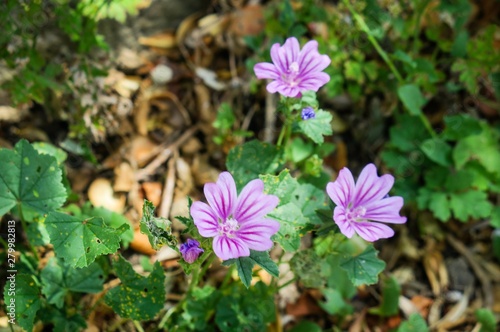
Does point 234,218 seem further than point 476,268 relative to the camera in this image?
No

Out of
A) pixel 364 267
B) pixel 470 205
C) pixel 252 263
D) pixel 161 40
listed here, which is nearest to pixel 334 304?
pixel 364 267

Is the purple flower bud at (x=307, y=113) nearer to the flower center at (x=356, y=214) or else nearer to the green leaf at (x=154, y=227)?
the flower center at (x=356, y=214)

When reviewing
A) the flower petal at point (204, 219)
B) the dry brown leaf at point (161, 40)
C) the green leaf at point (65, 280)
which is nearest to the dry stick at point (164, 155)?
the dry brown leaf at point (161, 40)

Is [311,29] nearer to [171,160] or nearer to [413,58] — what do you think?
[413,58]

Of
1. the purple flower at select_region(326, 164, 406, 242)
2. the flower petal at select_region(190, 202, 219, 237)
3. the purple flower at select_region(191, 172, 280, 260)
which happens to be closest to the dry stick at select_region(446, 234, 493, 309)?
the purple flower at select_region(326, 164, 406, 242)

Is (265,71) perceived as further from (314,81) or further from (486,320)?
(486,320)

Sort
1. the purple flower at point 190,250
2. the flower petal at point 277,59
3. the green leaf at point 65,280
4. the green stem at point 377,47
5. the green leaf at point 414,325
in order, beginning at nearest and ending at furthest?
the purple flower at point 190,250 → the flower petal at point 277,59 → the green leaf at point 65,280 → the green leaf at point 414,325 → the green stem at point 377,47

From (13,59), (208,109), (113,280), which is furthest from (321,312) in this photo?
(13,59)
